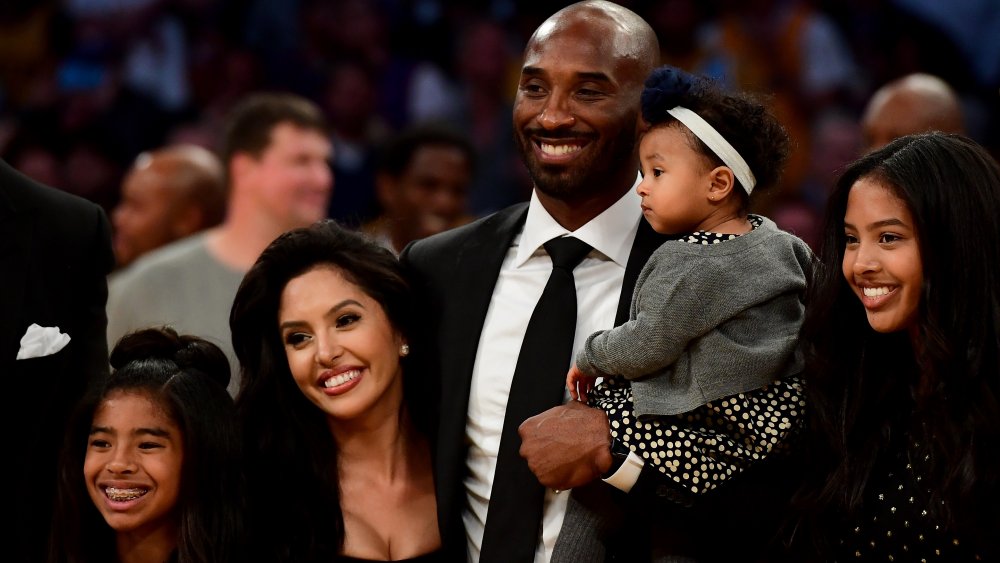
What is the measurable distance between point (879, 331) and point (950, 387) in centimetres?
19

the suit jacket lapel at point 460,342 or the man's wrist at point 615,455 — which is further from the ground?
the suit jacket lapel at point 460,342

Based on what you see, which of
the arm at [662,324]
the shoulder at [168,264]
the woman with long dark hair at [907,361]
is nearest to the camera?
the woman with long dark hair at [907,361]

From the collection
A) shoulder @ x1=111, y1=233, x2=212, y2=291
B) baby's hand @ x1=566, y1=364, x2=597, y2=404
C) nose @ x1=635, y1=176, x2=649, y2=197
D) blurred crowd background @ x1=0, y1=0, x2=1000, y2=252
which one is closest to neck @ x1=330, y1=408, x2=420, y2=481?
baby's hand @ x1=566, y1=364, x2=597, y2=404

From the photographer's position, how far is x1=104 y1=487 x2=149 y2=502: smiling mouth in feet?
10.3

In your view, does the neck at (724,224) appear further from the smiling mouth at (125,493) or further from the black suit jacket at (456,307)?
the smiling mouth at (125,493)

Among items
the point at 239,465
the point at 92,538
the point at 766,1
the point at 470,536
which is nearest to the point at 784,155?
the point at 470,536

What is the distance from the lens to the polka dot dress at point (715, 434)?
2797mm

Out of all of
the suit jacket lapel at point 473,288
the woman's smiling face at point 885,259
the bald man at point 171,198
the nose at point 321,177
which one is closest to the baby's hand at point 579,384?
the suit jacket lapel at point 473,288

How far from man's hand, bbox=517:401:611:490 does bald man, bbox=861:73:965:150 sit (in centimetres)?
225

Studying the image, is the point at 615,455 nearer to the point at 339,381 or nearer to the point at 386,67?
the point at 339,381

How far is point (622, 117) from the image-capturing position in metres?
3.24

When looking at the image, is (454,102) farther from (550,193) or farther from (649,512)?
(649,512)

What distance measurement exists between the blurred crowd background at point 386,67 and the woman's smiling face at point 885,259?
3.36 meters

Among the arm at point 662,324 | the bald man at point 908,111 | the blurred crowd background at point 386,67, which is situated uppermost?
the blurred crowd background at point 386,67
